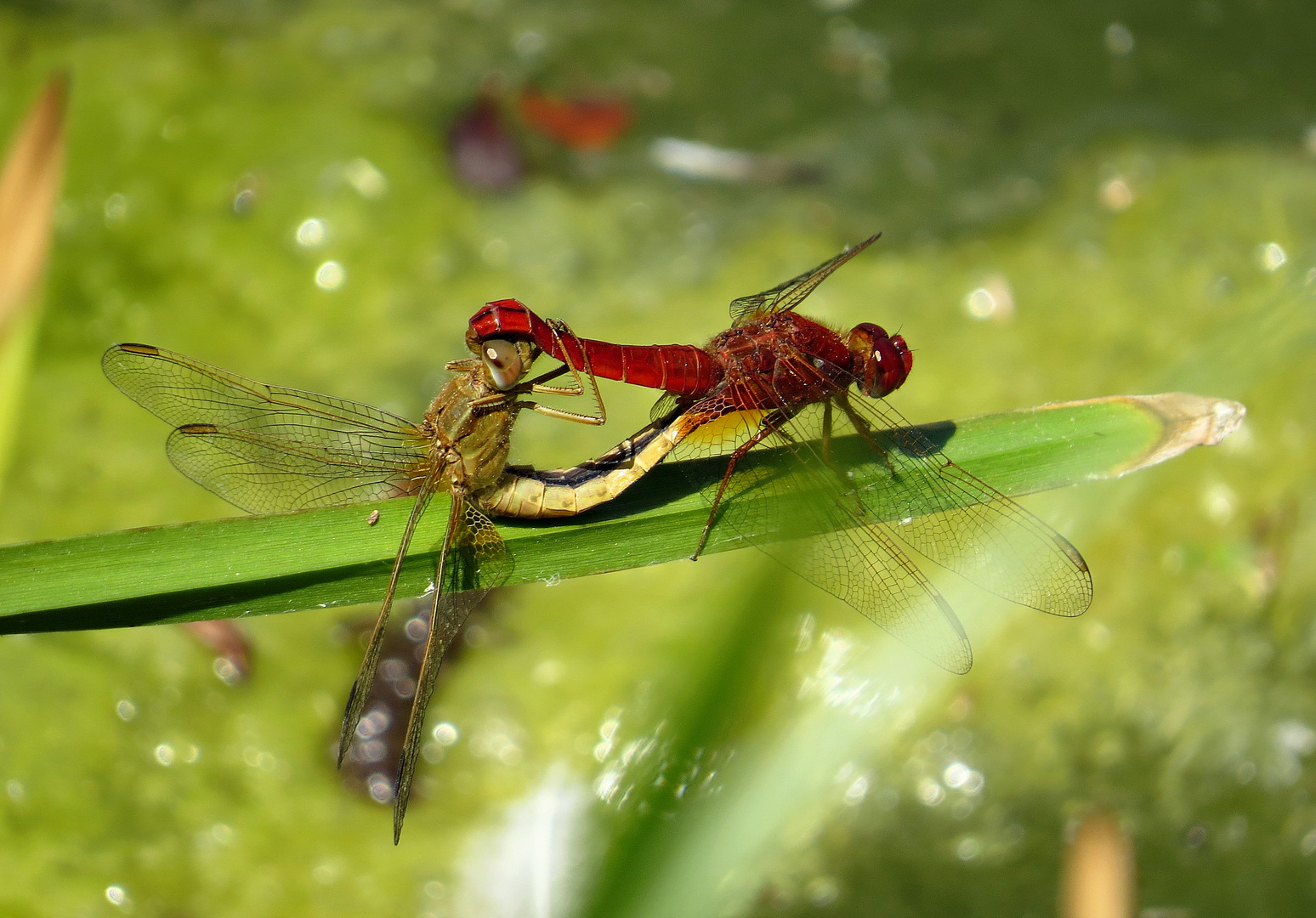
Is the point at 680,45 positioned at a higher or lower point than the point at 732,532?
higher

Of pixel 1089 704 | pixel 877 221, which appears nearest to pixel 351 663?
pixel 1089 704

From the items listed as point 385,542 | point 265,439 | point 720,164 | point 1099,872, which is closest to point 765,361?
point 385,542

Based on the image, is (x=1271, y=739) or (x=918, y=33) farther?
(x=918, y=33)

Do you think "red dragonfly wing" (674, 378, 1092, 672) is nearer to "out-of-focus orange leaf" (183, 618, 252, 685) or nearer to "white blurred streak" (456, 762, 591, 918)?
"white blurred streak" (456, 762, 591, 918)

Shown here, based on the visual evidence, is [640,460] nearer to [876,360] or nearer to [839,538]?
[839,538]

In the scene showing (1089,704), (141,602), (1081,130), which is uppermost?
(1081,130)

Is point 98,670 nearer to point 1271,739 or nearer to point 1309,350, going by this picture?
point 1271,739
